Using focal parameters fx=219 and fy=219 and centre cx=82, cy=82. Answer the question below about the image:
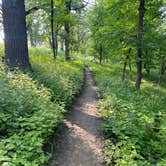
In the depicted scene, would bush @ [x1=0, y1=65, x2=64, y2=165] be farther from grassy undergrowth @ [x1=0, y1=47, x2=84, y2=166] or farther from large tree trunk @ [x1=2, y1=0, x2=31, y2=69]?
large tree trunk @ [x1=2, y1=0, x2=31, y2=69]

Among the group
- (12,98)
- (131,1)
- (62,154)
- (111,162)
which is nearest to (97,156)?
(111,162)

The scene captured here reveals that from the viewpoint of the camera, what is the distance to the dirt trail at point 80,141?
4.59m

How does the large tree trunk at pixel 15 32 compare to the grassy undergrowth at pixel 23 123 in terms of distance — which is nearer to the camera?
the grassy undergrowth at pixel 23 123

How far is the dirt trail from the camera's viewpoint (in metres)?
4.59

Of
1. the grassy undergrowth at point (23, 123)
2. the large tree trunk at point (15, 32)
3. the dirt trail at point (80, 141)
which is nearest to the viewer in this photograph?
the grassy undergrowth at point (23, 123)

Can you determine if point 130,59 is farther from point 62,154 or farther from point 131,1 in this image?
point 62,154

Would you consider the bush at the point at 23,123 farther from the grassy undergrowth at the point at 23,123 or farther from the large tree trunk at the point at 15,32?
the large tree trunk at the point at 15,32

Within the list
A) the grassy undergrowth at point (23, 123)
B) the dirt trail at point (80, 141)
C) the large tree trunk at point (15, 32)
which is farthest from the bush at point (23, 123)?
the large tree trunk at point (15, 32)

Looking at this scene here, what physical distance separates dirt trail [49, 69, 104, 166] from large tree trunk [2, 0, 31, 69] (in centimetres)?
290

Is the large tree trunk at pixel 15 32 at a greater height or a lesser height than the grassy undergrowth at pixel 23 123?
greater

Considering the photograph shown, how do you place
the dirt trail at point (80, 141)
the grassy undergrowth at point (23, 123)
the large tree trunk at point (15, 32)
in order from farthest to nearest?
the large tree trunk at point (15, 32)
the dirt trail at point (80, 141)
the grassy undergrowth at point (23, 123)

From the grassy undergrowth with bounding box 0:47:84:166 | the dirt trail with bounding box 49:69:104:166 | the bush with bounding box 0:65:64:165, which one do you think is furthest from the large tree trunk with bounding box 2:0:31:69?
the dirt trail with bounding box 49:69:104:166

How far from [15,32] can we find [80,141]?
16.8 feet

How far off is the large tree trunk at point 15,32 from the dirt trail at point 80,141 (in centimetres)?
290
